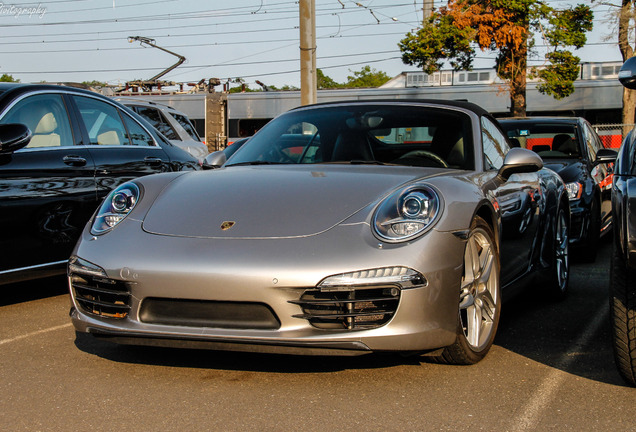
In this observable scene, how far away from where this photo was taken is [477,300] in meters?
4.08

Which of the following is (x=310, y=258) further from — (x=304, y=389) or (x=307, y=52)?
(x=307, y=52)

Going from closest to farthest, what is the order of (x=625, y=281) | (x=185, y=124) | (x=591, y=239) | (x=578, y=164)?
(x=625, y=281) < (x=591, y=239) < (x=578, y=164) < (x=185, y=124)

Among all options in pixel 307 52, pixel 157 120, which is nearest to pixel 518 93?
pixel 307 52

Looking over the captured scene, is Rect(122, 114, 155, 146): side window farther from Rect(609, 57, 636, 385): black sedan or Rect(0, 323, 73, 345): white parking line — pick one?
Rect(609, 57, 636, 385): black sedan

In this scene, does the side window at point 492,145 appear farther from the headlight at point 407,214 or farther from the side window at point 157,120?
the side window at point 157,120

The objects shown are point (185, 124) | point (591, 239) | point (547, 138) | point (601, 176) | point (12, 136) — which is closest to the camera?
point (12, 136)

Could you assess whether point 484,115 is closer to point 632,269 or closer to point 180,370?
point 632,269

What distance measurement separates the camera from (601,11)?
2686 centimetres

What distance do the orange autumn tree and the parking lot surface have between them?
21620 millimetres

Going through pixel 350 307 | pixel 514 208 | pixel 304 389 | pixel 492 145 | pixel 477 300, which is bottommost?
pixel 304 389

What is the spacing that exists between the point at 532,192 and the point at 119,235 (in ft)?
9.13

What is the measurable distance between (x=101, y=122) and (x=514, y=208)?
134 inches

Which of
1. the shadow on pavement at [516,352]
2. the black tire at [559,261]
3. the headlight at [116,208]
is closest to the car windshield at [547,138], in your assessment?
the black tire at [559,261]

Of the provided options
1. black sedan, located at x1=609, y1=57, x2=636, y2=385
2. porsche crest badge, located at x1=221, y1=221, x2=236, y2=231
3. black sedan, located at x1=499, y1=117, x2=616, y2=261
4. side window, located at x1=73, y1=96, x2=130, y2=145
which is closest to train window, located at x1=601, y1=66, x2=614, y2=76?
black sedan, located at x1=499, y1=117, x2=616, y2=261
